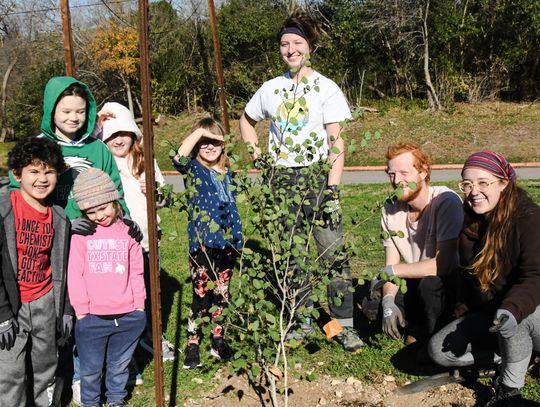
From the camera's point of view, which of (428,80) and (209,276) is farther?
(428,80)

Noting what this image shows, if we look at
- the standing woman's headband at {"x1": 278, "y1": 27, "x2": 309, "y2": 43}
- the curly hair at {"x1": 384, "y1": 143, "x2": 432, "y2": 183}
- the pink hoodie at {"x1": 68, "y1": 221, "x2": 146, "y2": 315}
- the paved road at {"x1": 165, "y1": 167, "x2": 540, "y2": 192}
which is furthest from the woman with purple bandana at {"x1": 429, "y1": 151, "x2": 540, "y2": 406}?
the paved road at {"x1": 165, "y1": 167, "x2": 540, "y2": 192}

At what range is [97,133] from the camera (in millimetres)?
3482

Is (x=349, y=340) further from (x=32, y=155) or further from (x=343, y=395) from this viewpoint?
(x=32, y=155)

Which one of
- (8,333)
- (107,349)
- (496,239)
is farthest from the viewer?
(107,349)

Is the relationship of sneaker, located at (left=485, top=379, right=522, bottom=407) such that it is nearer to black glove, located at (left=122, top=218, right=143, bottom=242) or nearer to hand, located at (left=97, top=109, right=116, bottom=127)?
black glove, located at (left=122, top=218, right=143, bottom=242)

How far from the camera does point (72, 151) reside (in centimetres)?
312

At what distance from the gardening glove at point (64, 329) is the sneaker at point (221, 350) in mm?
1041

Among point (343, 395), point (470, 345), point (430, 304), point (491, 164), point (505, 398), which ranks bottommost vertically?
point (343, 395)

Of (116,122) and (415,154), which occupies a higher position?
(116,122)

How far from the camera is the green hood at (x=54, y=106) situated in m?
2.98

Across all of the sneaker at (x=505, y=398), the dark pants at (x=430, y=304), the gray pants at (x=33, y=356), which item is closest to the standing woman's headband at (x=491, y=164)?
the dark pants at (x=430, y=304)

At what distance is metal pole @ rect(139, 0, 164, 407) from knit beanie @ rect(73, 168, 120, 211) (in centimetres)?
83

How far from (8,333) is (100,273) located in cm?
52

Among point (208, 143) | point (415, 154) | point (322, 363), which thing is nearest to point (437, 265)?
point (415, 154)
